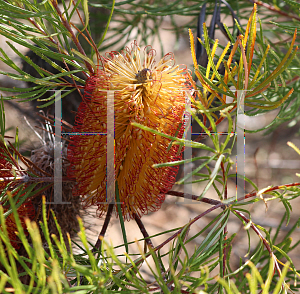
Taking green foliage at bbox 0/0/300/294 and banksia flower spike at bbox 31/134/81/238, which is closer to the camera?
green foliage at bbox 0/0/300/294

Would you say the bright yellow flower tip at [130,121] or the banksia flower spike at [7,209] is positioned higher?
the bright yellow flower tip at [130,121]

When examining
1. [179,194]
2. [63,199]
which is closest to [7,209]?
[63,199]

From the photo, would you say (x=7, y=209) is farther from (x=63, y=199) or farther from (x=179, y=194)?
(x=179, y=194)

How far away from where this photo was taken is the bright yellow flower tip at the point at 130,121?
0.80 ft

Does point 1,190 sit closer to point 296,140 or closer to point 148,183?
point 148,183

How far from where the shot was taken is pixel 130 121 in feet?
0.78

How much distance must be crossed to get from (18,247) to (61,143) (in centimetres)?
11

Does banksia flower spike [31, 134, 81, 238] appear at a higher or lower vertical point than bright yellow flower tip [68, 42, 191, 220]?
lower

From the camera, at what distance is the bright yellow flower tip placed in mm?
245

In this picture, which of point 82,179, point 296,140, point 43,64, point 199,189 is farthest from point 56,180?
point 296,140

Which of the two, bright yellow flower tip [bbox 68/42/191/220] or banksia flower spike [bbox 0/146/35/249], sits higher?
bright yellow flower tip [bbox 68/42/191/220]

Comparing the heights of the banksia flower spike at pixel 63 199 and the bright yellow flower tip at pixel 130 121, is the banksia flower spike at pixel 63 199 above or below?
below

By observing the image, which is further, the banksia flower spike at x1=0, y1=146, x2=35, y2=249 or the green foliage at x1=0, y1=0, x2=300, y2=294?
the banksia flower spike at x1=0, y1=146, x2=35, y2=249

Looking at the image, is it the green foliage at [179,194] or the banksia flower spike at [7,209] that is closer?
the green foliage at [179,194]
